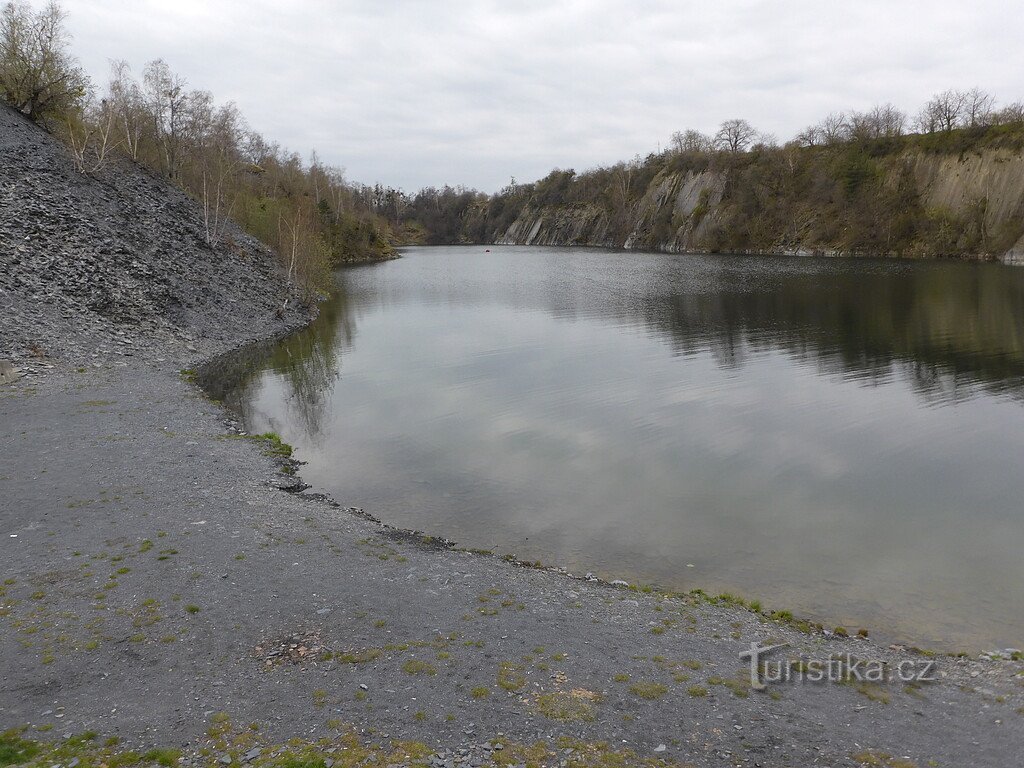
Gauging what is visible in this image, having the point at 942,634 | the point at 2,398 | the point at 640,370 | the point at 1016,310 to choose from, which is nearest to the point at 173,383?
the point at 2,398

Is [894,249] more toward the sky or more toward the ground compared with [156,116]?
more toward the ground

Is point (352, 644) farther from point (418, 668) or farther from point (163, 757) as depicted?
point (163, 757)

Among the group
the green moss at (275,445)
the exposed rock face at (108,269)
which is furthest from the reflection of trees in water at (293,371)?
the exposed rock face at (108,269)

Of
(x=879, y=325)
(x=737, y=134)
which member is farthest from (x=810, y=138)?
(x=879, y=325)

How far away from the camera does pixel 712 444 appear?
66.4 feet

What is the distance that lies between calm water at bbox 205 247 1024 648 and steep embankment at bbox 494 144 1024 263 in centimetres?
5501

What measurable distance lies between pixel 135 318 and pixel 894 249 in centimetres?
10035

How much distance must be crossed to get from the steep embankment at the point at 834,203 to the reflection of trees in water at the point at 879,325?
29.2m

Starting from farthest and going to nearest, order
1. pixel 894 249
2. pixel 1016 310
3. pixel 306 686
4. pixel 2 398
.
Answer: pixel 894 249 → pixel 1016 310 → pixel 2 398 → pixel 306 686

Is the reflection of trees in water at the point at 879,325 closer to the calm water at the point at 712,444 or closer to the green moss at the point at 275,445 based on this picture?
the calm water at the point at 712,444

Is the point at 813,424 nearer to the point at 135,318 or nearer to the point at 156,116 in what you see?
the point at 135,318

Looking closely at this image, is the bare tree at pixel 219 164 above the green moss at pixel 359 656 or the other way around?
above

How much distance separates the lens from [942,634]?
35.5 ft

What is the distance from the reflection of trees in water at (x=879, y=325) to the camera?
28.9m
